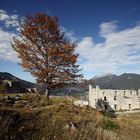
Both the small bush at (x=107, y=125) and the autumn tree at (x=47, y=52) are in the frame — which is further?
the autumn tree at (x=47, y=52)

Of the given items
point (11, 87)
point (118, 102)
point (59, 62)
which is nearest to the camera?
point (59, 62)

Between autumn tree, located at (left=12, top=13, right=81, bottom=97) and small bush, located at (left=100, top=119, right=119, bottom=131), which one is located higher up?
autumn tree, located at (left=12, top=13, right=81, bottom=97)

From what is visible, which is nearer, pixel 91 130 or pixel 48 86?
pixel 91 130

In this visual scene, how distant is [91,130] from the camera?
8031mm

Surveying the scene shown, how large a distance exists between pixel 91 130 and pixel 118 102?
66778 mm

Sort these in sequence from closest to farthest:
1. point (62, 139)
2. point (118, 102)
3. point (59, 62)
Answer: point (62, 139) < point (59, 62) < point (118, 102)

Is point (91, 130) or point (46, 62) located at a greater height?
point (46, 62)

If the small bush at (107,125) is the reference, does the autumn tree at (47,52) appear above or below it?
above

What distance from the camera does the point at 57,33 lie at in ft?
80.4

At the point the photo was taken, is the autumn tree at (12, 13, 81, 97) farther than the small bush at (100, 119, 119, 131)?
Yes

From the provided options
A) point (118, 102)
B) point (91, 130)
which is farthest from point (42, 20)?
point (118, 102)

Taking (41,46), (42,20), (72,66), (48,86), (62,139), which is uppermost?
(42,20)

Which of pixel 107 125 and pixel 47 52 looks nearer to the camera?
pixel 107 125

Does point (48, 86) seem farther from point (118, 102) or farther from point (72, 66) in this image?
point (118, 102)
